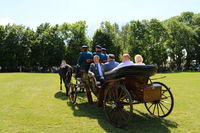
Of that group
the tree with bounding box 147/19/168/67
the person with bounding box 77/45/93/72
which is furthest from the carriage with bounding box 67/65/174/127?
the tree with bounding box 147/19/168/67

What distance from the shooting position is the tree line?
4522cm

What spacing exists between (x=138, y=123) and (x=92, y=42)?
4028 cm

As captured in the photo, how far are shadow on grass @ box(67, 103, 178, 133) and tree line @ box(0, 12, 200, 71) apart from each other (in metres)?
37.6

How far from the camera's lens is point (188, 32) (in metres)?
46.2

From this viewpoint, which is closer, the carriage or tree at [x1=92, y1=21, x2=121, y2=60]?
the carriage

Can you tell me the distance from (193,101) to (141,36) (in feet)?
133

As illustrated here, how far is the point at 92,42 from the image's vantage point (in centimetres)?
4522

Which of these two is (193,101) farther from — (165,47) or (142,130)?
(165,47)

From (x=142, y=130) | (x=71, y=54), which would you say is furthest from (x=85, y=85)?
(x=71, y=54)

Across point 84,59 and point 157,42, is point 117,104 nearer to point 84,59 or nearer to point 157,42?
point 84,59

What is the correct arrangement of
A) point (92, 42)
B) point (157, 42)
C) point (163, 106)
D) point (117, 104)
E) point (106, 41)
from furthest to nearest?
1. point (157, 42)
2. point (92, 42)
3. point (106, 41)
4. point (163, 106)
5. point (117, 104)

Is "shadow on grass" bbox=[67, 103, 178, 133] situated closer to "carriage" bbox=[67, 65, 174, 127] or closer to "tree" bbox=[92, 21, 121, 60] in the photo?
"carriage" bbox=[67, 65, 174, 127]

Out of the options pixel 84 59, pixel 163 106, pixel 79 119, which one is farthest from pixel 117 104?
pixel 84 59

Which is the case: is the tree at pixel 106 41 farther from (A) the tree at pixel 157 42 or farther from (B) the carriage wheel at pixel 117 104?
(B) the carriage wheel at pixel 117 104
